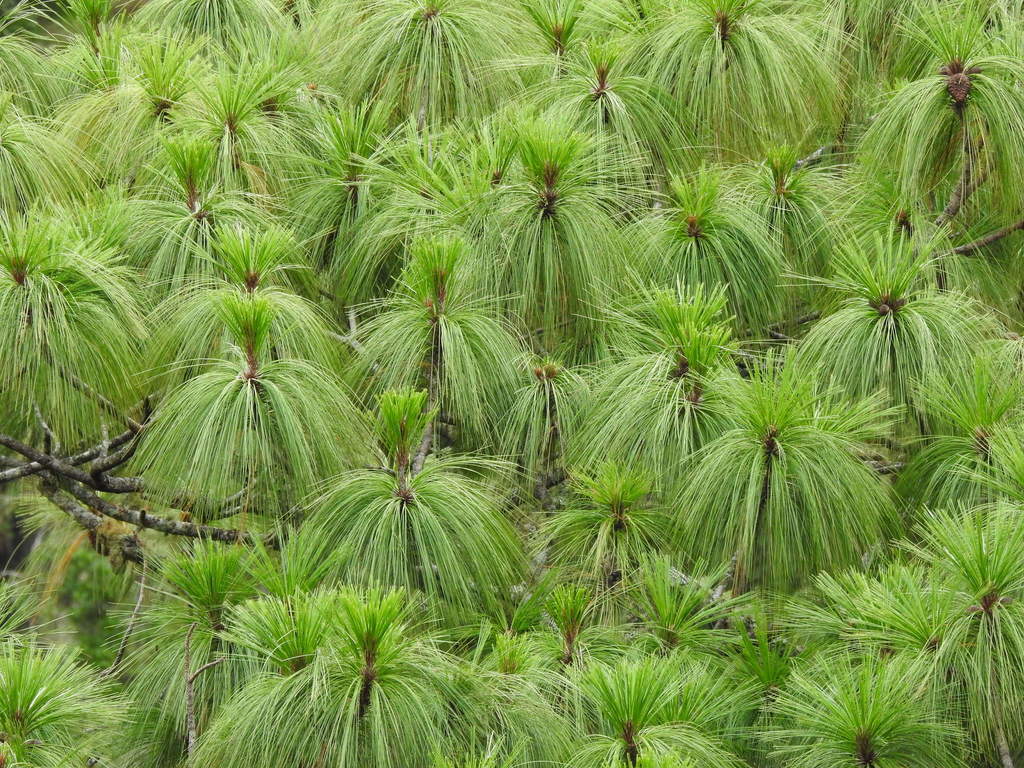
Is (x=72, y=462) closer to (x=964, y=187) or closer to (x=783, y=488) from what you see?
(x=783, y=488)

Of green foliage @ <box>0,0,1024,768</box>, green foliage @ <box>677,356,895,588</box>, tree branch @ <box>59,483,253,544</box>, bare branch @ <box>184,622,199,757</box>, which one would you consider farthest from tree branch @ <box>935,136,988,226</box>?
bare branch @ <box>184,622,199,757</box>

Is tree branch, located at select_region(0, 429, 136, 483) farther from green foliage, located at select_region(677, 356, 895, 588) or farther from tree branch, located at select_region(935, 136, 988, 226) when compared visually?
tree branch, located at select_region(935, 136, 988, 226)

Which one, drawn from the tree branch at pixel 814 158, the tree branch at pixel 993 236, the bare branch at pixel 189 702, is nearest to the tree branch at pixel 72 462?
the bare branch at pixel 189 702

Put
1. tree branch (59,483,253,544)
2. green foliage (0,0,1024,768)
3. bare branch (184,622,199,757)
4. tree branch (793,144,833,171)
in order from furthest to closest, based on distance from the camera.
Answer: tree branch (793,144,833,171) < tree branch (59,483,253,544) < bare branch (184,622,199,757) < green foliage (0,0,1024,768)

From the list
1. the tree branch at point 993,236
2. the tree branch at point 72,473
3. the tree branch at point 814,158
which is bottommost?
the tree branch at point 72,473

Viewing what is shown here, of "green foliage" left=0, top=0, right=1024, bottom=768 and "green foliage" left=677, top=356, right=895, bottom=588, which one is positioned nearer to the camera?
"green foliage" left=0, top=0, right=1024, bottom=768

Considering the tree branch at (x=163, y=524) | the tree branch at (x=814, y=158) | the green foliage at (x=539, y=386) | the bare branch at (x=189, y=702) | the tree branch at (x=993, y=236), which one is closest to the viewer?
the green foliage at (x=539, y=386)

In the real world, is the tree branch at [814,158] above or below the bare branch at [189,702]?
above

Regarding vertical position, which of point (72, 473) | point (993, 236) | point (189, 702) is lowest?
point (189, 702)

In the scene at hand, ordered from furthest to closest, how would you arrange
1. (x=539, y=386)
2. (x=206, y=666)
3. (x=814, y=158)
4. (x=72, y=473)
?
(x=814, y=158) → (x=72, y=473) → (x=539, y=386) → (x=206, y=666)

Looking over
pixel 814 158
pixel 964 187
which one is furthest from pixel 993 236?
pixel 814 158

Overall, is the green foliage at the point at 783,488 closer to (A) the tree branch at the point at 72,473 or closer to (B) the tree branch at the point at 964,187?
(B) the tree branch at the point at 964,187

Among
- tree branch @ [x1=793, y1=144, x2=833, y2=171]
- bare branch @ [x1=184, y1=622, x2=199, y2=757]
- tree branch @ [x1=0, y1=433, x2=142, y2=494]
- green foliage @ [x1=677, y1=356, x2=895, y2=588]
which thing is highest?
tree branch @ [x1=793, y1=144, x2=833, y2=171]

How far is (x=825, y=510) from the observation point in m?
1.74
